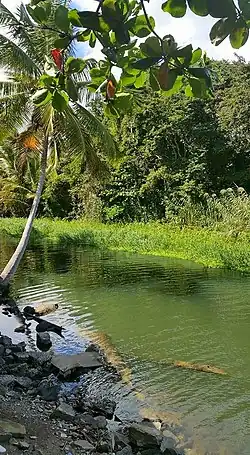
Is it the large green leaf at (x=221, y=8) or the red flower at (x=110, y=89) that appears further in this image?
the red flower at (x=110, y=89)

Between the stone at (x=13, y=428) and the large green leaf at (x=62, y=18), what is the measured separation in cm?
394

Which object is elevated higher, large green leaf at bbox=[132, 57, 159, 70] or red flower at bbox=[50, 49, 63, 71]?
red flower at bbox=[50, 49, 63, 71]

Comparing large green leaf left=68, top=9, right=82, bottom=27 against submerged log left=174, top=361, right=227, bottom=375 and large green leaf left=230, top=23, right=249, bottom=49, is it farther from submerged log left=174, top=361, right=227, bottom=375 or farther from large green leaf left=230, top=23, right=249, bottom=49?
submerged log left=174, top=361, right=227, bottom=375

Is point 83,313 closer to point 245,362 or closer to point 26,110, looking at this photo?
point 245,362

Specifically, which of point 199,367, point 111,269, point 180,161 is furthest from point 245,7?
point 180,161

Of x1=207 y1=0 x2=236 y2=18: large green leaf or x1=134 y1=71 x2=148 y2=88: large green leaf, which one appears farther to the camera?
x1=134 y1=71 x2=148 y2=88: large green leaf

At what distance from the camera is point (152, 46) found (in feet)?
4.35

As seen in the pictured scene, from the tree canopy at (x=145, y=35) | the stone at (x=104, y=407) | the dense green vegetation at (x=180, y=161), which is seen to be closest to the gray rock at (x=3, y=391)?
the stone at (x=104, y=407)

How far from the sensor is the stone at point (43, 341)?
29.0 feet

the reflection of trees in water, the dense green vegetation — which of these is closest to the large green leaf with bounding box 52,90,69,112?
the reflection of trees in water

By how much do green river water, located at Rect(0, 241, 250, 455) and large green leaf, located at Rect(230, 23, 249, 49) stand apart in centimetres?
464

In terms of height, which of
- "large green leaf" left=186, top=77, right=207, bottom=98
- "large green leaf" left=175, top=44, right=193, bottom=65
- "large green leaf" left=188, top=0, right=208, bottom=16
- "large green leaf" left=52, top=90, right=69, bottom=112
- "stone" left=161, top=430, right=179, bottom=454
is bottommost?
"stone" left=161, top=430, right=179, bottom=454

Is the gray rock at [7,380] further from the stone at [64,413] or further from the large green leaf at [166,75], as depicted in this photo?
the large green leaf at [166,75]

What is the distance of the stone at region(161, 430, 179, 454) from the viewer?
4875 millimetres
